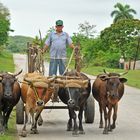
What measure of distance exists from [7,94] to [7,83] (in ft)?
0.97

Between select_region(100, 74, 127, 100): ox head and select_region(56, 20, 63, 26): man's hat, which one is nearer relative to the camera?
select_region(100, 74, 127, 100): ox head

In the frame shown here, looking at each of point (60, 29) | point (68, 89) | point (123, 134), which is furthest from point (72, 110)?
point (60, 29)

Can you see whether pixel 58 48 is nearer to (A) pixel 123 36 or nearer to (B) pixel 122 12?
(A) pixel 123 36

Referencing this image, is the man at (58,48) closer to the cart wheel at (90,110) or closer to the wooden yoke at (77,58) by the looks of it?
the wooden yoke at (77,58)

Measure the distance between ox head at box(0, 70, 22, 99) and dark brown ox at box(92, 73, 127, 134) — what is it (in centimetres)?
239

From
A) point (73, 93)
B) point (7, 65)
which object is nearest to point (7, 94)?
point (73, 93)

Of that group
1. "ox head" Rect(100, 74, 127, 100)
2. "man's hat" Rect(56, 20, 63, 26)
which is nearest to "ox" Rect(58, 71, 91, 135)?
"ox head" Rect(100, 74, 127, 100)

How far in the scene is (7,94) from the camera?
43.8ft

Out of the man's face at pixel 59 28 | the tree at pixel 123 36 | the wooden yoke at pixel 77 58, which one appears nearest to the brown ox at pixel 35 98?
the wooden yoke at pixel 77 58

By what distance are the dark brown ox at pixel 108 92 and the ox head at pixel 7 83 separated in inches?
93.9

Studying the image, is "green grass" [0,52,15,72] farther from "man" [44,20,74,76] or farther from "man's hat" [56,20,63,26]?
"man's hat" [56,20,63,26]

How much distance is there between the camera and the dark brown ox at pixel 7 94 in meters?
13.5

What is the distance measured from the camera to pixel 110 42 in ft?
237

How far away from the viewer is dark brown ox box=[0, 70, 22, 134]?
44.2ft
